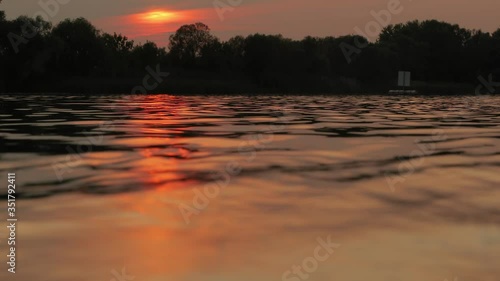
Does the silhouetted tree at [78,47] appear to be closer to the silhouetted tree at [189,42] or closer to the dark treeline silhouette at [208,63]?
the dark treeline silhouette at [208,63]

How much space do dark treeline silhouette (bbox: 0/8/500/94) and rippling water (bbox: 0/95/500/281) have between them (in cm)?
5446

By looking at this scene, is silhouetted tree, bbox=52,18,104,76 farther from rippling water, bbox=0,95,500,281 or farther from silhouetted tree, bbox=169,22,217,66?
rippling water, bbox=0,95,500,281

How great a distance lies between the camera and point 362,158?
10.9 meters

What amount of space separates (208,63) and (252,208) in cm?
7672

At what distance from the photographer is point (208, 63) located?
82688mm

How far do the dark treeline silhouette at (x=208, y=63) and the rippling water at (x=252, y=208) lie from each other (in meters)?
54.5

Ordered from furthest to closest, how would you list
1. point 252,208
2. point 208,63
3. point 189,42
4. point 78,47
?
1. point 189,42
2. point 208,63
3. point 78,47
4. point 252,208

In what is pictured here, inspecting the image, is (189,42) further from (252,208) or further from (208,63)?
(252,208)

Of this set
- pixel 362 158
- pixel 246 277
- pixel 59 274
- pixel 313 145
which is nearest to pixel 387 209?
pixel 246 277

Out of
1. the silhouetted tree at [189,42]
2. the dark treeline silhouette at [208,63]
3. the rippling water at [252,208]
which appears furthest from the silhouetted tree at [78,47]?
the rippling water at [252,208]

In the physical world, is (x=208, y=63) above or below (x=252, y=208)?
below

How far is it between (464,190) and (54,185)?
451 centimetres

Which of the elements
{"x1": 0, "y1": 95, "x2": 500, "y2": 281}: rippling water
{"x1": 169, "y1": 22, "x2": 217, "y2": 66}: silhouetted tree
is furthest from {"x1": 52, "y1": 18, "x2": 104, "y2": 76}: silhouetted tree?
{"x1": 0, "y1": 95, "x2": 500, "y2": 281}: rippling water

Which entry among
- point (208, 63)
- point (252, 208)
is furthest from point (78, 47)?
point (252, 208)
